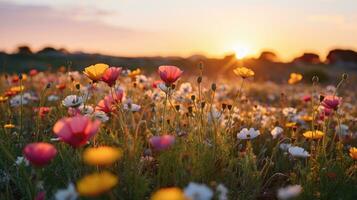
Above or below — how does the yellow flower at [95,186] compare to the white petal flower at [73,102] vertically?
below

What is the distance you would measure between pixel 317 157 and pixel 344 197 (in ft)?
1.53

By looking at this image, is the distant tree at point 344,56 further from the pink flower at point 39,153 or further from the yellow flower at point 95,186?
the yellow flower at point 95,186

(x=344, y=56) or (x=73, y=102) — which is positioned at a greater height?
(x=73, y=102)

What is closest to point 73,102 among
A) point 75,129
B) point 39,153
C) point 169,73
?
point 169,73

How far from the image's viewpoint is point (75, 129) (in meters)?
2.01

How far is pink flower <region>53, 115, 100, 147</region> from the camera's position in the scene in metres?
2.00

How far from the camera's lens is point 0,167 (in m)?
3.21

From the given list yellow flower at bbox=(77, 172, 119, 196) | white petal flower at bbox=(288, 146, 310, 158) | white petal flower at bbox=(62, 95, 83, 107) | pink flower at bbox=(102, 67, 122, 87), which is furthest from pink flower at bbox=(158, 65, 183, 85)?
yellow flower at bbox=(77, 172, 119, 196)

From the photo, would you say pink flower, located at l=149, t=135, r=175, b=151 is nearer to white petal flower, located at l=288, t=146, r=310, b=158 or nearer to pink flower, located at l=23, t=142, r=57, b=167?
pink flower, located at l=23, t=142, r=57, b=167

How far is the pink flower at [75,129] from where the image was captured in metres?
2.00

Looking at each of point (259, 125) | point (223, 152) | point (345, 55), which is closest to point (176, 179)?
point (223, 152)

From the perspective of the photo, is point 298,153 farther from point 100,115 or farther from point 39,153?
point 39,153

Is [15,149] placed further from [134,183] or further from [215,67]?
[215,67]

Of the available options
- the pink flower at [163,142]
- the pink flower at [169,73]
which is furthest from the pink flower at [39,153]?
the pink flower at [169,73]
